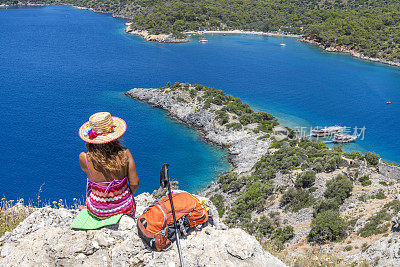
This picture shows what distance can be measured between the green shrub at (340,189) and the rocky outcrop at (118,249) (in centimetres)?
1884

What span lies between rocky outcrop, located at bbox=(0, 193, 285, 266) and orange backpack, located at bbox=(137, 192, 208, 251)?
25 cm

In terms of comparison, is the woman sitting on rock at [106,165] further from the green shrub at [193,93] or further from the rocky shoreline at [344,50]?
the rocky shoreline at [344,50]


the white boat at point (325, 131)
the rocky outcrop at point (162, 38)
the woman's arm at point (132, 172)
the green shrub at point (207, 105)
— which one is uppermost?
the woman's arm at point (132, 172)

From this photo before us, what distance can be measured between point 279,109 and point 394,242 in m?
49.1

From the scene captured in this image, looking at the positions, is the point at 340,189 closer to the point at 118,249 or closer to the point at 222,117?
the point at 118,249

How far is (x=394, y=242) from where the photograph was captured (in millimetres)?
14125

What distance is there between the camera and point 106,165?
6641 mm

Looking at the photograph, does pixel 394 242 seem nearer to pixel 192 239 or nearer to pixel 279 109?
pixel 192 239

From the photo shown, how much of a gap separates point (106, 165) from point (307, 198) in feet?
74.5

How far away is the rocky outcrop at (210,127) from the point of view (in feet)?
139

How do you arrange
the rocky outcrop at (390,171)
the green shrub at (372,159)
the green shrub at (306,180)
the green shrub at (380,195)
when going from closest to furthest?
the green shrub at (380,195) < the green shrub at (306,180) < the rocky outcrop at (390,171) < the green shrub at (372,159)

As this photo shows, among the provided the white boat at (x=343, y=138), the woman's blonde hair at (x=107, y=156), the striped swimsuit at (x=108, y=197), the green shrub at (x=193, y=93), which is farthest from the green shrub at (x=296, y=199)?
the green shrub at (x=193, y=93)

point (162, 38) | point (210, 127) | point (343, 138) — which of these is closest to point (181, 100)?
point (210, 127)

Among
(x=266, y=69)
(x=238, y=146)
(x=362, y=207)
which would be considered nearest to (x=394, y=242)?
(x=362, y=207)
